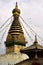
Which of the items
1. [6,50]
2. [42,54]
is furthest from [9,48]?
[42,54]

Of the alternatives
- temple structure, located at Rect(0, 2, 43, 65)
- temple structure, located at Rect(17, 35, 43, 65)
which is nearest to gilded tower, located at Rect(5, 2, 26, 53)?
temple structure, located at Rect(0, 2, 43, 65)

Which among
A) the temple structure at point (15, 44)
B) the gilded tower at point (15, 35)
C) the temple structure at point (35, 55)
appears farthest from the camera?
the gilded tower at point (15, 35)

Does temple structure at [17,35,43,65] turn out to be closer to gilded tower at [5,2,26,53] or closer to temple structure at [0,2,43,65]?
temple structure at [0,2,43,65]

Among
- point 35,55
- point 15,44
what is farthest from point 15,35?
point 35,55

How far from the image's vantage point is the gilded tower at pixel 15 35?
26.1 metres

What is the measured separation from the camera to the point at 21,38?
26.5 m

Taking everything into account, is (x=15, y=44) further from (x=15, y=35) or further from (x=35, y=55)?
(x=35, y=55)

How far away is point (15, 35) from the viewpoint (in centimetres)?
2669

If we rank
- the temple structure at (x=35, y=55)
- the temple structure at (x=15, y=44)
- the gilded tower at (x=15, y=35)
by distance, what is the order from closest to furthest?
the temple structure at (x=35, y=55) < the temple structure at (x=15, y=44) < the gilded tower at (x=15, y=35)

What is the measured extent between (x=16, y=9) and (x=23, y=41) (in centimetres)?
359

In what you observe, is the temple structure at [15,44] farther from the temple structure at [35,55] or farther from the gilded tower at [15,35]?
the temple structure at [35,55]

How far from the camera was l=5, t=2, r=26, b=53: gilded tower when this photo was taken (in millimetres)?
26062

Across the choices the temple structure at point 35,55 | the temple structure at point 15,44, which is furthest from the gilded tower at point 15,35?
the temple structure at point 35,55

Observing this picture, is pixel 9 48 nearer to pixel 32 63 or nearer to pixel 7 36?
pixel 7 36
